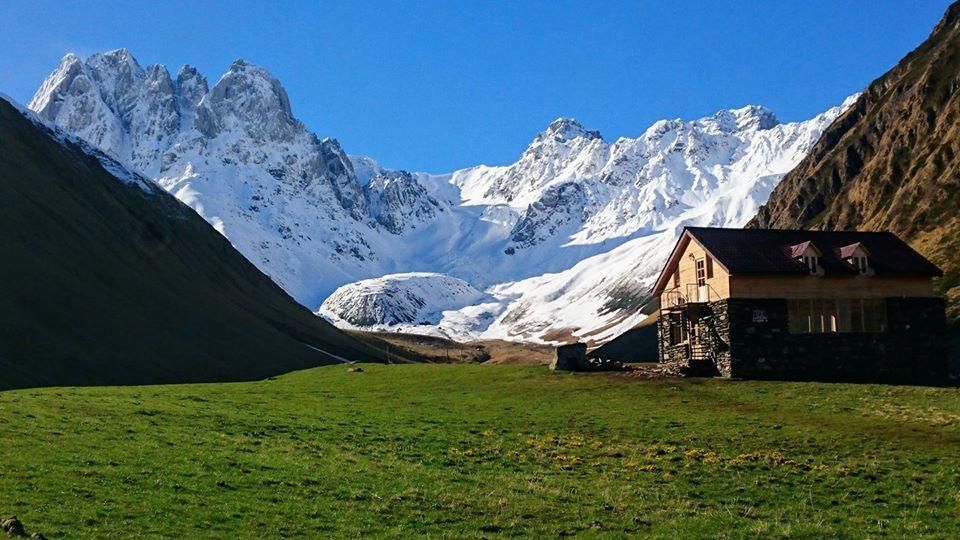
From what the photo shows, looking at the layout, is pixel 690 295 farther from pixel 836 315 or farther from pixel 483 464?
pixel 483 464

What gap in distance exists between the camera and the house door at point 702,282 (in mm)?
62719

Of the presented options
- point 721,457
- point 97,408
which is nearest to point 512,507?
point 721,457

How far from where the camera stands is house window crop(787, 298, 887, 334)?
5941 centimetres

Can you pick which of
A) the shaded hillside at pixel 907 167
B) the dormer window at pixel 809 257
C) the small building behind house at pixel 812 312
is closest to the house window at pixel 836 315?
the small building behind house at pixel 812 312

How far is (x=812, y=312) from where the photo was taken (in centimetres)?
5994

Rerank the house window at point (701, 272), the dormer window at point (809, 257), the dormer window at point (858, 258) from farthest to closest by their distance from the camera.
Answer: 1. the house window at point (701, 272)
2. the dormer window at point (858, 258)
3. the dormer window at point (809, 257)

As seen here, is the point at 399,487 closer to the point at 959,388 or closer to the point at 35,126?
the point at 959,388

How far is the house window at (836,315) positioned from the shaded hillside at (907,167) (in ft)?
150

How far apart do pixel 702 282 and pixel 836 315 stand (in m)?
8.82

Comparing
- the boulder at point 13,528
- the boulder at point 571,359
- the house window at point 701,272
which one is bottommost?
the boulder at point 13,528

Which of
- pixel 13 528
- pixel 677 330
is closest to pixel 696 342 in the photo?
pixel 677 330

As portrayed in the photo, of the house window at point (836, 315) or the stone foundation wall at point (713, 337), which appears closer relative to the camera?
the stone foundation wall at point (713, 337)

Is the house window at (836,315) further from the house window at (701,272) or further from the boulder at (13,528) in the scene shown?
the boulder at (13,528)

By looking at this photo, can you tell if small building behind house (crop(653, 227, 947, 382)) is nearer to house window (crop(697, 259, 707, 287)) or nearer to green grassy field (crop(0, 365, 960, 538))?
house window (crop(697, 259, 707, 287))
